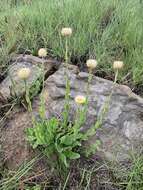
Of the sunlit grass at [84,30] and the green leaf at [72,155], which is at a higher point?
the sunlit grass at [84,30]

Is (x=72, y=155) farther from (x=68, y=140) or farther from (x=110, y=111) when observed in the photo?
(x=110, y=111)

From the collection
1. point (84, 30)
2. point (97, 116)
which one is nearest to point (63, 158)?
point (97, 116)

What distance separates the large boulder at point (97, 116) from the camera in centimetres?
215

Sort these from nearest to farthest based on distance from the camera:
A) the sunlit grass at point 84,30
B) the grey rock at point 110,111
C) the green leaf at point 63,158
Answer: the green leaf at point 63,158
the grey rock at point 110,111
the sunlit grass at point 84,30

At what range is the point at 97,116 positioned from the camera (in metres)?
2.24

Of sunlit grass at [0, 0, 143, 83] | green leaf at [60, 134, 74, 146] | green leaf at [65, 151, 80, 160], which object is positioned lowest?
green leaf at [65, 151, 80, 160]

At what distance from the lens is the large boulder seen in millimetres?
2150

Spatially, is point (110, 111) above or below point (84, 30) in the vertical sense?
below

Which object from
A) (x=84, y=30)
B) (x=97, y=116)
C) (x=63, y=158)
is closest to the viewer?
(x=63, y=158)

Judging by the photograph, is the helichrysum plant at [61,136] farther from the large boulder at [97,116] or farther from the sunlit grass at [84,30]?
the sunlit grass at [84,30]

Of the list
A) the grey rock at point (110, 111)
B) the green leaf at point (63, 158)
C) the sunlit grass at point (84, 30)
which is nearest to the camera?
the green leaf at point (63, 158)

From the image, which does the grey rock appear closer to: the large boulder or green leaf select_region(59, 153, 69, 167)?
the large boulder

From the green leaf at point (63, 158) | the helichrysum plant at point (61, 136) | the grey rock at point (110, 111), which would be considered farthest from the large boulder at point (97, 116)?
the green leaf at point (63, 158)

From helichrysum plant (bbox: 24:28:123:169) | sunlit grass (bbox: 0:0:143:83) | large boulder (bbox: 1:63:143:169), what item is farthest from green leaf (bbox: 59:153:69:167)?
sunlit grass (bbox: 0:0:143:83)
